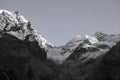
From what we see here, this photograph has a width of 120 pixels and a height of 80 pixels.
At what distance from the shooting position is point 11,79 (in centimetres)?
8912

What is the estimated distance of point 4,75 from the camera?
3425 inches

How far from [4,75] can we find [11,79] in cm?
277
